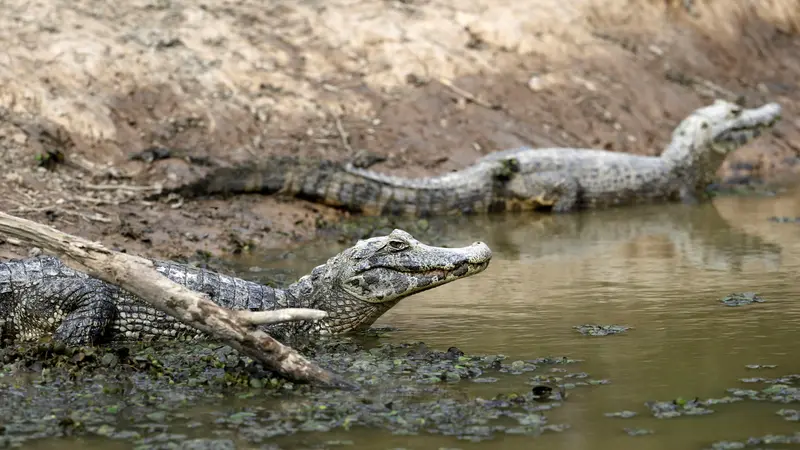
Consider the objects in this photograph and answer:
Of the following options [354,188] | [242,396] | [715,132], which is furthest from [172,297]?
[715,132]

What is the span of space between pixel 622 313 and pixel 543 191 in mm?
5310

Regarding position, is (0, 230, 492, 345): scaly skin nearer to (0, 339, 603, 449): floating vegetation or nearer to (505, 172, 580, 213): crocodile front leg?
(0, 339, 603, 449): floating vegetation

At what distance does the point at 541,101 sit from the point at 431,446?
33.8 ft

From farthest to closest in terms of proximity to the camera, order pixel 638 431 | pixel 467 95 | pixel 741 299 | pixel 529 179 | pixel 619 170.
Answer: pixel 467 95 → pixel 619 170 → pixel 529 179 → pixel 741 299 → pixel 638 431

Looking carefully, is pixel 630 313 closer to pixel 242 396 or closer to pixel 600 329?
pixel 600 329

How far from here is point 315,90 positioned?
13.7 metres

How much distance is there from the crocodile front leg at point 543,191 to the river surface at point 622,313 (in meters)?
0.43

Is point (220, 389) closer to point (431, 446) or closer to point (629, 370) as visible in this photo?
point (431, 446)

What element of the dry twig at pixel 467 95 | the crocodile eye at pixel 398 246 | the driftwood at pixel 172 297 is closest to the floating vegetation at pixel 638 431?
the driftwood at pixel 172 297

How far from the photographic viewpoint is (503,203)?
12836mm

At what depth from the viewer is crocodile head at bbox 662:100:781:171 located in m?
14.1

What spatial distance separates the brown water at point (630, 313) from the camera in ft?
17.3

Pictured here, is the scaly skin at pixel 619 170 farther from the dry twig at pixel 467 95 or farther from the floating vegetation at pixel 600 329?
the floating vegetation at pixel 600 329

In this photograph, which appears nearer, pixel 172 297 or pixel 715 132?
pixel 172 297
